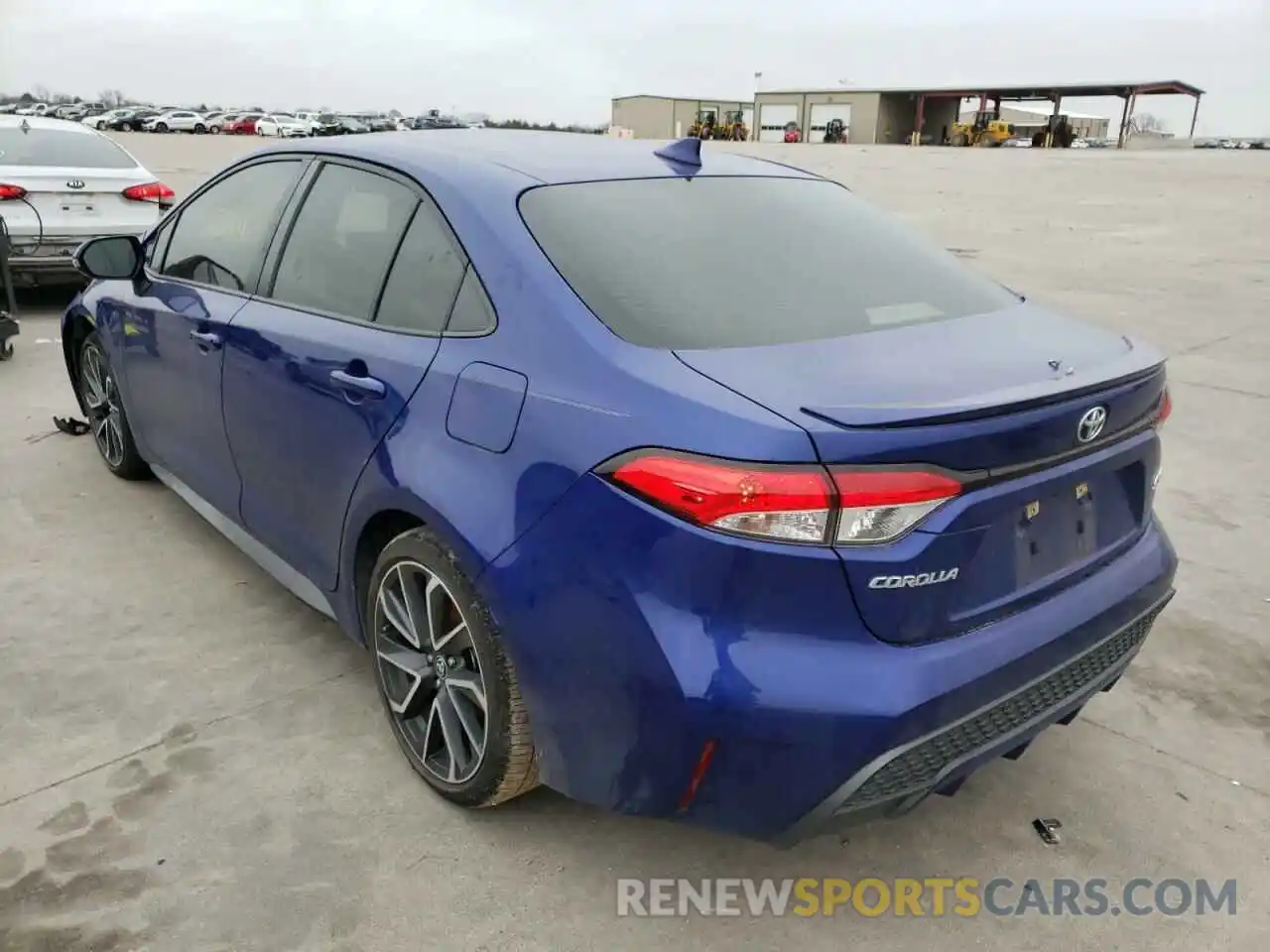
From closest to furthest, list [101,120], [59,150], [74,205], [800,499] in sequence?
[800,499], [74,205], [59,150], [101,120]

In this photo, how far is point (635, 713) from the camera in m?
2.02

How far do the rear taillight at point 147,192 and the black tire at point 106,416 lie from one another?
13.2ft

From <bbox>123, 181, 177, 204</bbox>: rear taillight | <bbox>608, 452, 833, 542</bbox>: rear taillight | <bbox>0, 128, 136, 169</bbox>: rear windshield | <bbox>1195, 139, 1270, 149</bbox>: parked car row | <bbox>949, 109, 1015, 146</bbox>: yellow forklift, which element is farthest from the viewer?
<bbox>1195, 139, 1270, 149</bbox>: parked car row

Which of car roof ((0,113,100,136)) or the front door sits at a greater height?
car roof ((0,113,100,136))

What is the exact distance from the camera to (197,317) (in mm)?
3545

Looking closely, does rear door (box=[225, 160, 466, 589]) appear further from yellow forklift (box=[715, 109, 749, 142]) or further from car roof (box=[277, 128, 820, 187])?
yellow forklift (box=[715, 109, 749, 142])

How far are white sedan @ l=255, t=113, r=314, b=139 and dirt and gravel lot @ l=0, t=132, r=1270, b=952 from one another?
54217mm

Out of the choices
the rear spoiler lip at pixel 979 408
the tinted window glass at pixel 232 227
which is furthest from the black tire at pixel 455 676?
the tinted window glass at pixel 232 227

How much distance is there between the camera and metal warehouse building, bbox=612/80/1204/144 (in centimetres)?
6372

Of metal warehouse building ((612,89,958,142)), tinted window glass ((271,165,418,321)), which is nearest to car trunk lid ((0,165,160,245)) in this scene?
tinted window glass ((271,165,418,321))

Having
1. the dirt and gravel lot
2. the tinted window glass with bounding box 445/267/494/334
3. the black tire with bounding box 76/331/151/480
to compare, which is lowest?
the dirt and gravel lot

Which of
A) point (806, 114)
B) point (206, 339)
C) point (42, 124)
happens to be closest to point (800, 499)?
point (206, 339)

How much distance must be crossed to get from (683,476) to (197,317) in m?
2.35

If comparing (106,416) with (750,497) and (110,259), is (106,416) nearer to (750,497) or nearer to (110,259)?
(110,259)
